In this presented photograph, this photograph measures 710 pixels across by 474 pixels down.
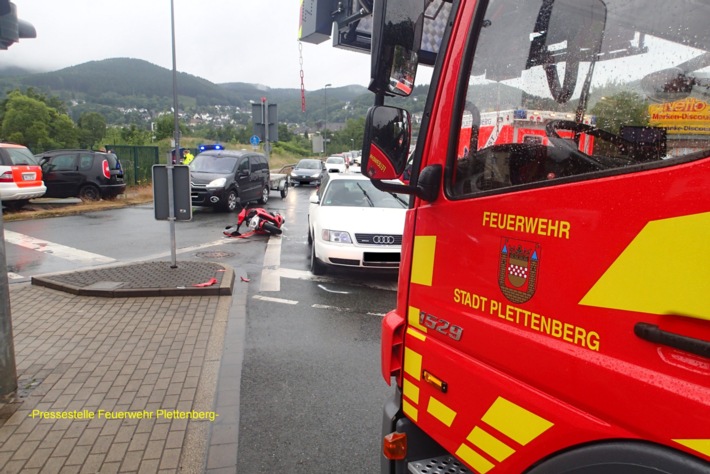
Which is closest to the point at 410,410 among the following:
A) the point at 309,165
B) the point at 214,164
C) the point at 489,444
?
the point at 489,444

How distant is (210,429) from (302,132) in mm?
93807

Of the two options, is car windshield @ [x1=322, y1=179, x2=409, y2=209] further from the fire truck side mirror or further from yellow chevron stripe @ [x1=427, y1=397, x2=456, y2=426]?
yellow chevron stripe @ [x1=427, y1=397, x2=456, y2=426]

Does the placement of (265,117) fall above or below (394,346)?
above

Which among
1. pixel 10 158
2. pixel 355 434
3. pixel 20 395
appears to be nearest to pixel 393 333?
pixel 355 434


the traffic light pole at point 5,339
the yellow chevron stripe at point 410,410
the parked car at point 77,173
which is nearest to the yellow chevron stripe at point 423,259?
the yellow chevron stripe at point 410,410

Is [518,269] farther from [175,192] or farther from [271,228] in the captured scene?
[271,228]

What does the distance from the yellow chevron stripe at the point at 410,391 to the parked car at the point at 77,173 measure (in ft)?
56.9

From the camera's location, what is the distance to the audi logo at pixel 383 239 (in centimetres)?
717

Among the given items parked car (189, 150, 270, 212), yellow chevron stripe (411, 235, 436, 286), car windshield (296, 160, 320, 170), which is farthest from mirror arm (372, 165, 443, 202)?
car windshield (296, 160, 320, 170)

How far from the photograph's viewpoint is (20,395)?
3721 millimetres

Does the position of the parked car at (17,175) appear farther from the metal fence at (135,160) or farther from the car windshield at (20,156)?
the metal fence at (135,160)

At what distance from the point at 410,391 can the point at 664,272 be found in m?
1.21

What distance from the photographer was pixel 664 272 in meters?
1.14

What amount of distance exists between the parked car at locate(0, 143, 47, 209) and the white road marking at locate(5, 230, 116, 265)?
8.19 feet
